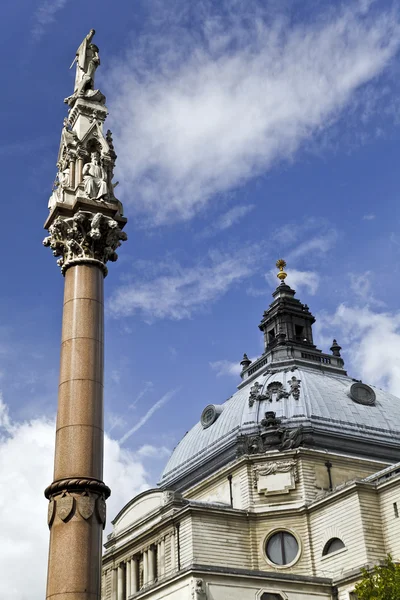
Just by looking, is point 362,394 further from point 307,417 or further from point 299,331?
point 299,331

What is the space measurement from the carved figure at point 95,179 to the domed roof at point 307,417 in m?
47.2

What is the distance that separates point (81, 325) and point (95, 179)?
219 inches

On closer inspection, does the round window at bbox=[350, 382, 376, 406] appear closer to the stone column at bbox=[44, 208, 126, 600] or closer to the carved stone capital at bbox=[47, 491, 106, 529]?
the stone column at bbox=[44, 208, 126, 600]

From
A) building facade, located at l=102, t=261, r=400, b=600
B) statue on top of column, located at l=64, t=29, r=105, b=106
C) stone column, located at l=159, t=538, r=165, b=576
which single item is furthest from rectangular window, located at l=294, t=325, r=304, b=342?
statue on top of column, located at l=64, t=29, r=105, b=106

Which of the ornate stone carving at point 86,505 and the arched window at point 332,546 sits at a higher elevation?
the arched window at point 332,546

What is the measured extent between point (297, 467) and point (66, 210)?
46.1 m

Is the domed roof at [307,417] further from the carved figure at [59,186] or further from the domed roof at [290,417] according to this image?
the carved figure at [59,186]

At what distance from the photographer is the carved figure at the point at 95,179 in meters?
29.6

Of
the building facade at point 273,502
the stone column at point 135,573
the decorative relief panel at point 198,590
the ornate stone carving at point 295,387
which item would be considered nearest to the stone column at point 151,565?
the building facade at point 273,502

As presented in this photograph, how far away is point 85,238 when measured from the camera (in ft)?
94.6

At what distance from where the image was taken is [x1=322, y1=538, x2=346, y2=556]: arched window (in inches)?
2554

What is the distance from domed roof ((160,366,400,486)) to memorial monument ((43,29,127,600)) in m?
47.0

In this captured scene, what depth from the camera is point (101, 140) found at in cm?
3127

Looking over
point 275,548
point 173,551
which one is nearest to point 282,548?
point 275,548
